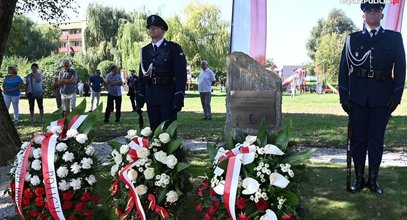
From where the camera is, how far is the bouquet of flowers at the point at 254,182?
3363 mm

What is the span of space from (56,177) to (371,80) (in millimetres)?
3203

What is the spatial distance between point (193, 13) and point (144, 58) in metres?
39.2

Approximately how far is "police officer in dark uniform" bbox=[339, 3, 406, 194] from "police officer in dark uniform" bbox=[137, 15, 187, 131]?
1844 millimetres

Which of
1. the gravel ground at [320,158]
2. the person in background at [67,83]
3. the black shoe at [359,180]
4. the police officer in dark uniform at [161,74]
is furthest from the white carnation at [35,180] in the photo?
the person in background at [67,83]

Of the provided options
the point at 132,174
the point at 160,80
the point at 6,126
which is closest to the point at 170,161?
the point at 132,174

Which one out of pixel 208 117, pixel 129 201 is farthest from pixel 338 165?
pixel 208 117

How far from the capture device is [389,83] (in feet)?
15.1

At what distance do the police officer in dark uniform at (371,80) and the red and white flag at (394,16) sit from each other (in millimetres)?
3024

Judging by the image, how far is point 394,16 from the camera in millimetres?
7383

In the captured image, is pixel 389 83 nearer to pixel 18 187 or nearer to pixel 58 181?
pixel 58 181

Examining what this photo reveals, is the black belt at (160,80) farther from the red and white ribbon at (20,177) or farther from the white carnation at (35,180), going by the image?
the white carnation at (35,180)

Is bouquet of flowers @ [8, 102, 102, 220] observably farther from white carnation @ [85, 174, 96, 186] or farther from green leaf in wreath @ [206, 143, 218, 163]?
green leaf in wreath @ [206, 143, 218, 163]

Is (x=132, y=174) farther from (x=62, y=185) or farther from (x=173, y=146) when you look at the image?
(x=62, y=185)

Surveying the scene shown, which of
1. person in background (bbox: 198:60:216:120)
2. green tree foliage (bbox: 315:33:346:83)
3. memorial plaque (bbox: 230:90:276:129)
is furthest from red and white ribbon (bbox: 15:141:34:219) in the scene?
green tree foliage (bbox: 315:33:346:83)
